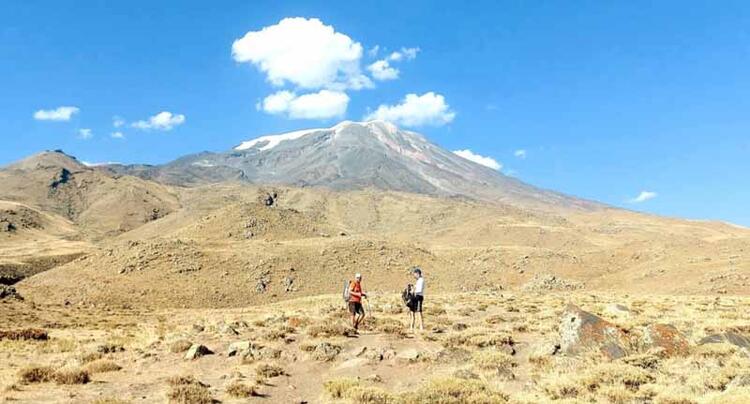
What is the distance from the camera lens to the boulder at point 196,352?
15.8m

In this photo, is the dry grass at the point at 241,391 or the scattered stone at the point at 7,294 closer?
the dry grass at the point at 241,391

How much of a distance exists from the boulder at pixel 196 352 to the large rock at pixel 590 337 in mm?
10244

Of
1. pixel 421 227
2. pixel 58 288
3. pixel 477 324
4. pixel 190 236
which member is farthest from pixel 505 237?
pixel 477 324

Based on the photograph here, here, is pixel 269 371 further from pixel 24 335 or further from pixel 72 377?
pixel 24 335

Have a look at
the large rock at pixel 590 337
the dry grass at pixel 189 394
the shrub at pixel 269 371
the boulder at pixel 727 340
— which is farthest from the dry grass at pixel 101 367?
the boulder at pixel 727 340

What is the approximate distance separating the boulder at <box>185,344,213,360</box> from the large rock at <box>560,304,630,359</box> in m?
10.2

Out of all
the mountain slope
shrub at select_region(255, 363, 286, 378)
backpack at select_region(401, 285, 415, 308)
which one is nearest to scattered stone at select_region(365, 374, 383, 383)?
shrub at select_region(255, 363, 286, 378)

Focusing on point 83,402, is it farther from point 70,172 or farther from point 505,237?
point 70,172

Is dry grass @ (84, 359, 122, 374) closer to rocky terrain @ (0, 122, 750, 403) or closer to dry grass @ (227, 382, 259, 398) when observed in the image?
rocky terrain @ (0, 122, 750, 403)

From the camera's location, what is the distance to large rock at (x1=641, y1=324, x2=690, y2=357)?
1431 centimetres

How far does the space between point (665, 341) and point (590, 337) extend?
6.35 ft

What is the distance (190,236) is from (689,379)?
67169 mm

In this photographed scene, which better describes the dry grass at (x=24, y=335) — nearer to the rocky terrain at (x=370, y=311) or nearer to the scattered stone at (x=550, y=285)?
the rocky terrain at (x=370, y=311)

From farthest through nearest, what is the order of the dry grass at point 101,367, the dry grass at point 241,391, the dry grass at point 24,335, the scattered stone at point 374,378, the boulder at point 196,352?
the dry grass at point 24,335 < the boulder at point 196,352 < the dry grass at point 101,367 < the scattered stone at point 374,378 < the dry grass at point 241,391
